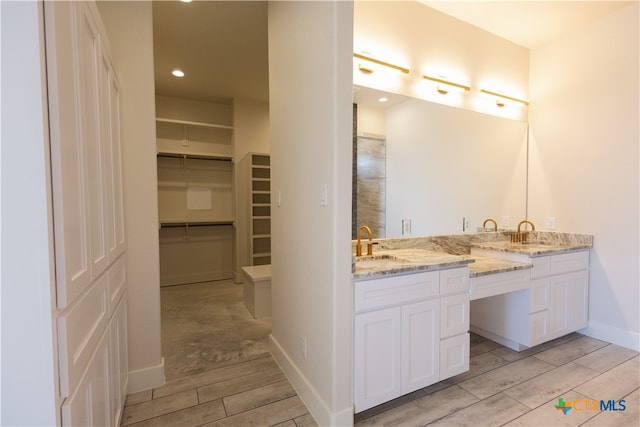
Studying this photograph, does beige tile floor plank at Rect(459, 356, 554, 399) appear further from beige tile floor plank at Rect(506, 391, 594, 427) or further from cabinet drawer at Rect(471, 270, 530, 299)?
cabinet drawer at Rect(471, 270, 530, 299)

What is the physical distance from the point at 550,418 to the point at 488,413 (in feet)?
1.10

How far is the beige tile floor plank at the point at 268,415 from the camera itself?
5.62ft

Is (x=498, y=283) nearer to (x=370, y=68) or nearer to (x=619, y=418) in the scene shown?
(x=619, y=418)

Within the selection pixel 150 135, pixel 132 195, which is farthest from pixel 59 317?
→ pixel 150 135

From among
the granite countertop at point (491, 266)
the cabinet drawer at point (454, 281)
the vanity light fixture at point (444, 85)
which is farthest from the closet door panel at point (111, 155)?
the vanity light fixture at point (444, 85)

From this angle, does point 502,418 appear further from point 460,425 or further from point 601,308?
point 601,308

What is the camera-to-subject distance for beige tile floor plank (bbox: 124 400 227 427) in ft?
5.62

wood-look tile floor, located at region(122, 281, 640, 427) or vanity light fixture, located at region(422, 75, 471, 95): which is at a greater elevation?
vanity light fixture, located at region(422, 75, 471, 95)

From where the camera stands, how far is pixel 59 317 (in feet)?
2.86

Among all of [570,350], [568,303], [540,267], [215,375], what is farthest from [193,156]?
[570,350]

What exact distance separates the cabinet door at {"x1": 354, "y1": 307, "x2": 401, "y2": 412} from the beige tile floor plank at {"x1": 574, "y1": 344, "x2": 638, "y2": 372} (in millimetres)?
1691

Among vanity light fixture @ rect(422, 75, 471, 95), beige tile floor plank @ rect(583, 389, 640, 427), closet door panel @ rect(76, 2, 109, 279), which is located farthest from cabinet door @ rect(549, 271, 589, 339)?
closet door panel @ rect(76, 2, 109, 279)

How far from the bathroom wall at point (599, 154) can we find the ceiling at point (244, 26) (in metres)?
0.27

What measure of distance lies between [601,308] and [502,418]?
1.84m
